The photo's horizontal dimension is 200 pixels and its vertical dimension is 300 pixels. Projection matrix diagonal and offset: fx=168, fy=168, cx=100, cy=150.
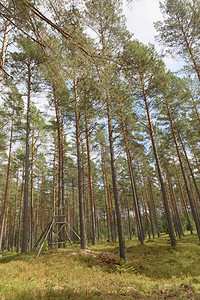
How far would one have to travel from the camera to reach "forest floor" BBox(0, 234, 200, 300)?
4582 millimetres

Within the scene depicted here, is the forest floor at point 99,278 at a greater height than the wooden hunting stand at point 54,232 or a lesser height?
lesser

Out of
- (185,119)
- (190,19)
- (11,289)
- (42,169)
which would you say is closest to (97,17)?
(190,19)

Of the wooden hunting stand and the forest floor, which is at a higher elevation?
the wooden hunting stand

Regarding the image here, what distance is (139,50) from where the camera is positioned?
11016 millimetres

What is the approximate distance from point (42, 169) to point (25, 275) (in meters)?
19.8

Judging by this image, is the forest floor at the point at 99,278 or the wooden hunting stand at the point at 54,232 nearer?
the forest floor at the point at 99,278

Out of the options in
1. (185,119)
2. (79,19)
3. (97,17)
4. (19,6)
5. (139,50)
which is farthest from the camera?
(185,119)

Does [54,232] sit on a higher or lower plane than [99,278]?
higher

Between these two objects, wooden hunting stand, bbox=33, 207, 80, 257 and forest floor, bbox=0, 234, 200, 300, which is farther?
wooden hunting stand, bbox=33, 207, 80, 257

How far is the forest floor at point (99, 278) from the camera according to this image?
4582mm

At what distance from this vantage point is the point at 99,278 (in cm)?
616

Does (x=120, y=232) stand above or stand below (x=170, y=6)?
below

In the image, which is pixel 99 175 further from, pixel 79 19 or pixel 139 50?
pixel 79 19

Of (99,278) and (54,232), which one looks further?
(54,232)
